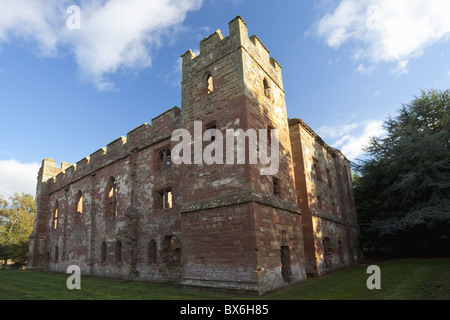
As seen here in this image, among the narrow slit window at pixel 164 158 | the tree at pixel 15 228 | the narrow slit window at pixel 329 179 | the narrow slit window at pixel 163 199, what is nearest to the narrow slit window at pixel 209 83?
the narrow slit window at pixel 164 158

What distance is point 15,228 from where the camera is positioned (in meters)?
30.8

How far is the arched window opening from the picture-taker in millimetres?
16766

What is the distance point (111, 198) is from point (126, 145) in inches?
142

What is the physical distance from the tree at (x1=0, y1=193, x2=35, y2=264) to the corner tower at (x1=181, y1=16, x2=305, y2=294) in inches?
1107

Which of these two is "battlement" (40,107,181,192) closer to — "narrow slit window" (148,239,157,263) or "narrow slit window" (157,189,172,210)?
"narrow slit window" (157,189,172,210)

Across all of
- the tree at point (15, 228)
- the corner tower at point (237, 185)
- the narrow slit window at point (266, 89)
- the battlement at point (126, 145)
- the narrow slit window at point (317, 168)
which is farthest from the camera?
the tree at point (15, 228)

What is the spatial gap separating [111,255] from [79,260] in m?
4.93

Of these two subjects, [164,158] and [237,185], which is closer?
[237,185]

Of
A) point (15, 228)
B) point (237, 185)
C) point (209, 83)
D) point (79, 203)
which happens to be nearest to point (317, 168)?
point (209, 83)

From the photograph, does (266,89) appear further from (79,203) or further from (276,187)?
(79,203)

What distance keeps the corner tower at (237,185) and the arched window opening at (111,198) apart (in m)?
7.58

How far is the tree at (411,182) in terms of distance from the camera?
17.2 m

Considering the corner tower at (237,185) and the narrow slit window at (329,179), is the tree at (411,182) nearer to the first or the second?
the narrow slit window at (329,179)

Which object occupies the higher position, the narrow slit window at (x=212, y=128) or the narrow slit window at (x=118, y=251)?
the narrow slit window at (x=212, y=128)
